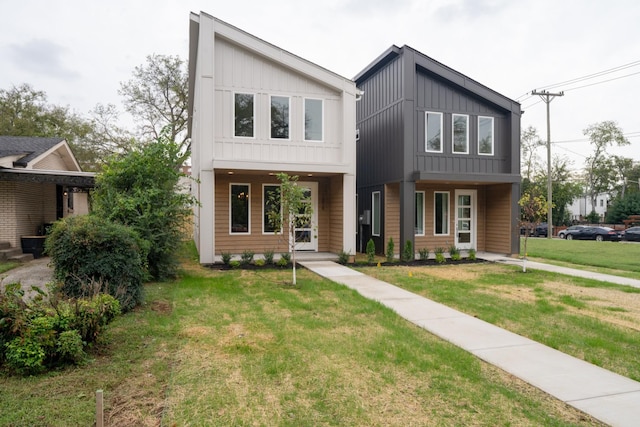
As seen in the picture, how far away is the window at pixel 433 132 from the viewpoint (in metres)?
14.4

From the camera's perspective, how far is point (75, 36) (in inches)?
677

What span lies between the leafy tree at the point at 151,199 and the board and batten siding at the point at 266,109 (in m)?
2.18

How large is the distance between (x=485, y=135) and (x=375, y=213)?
193 inches

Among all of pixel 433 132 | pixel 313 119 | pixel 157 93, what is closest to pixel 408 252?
pixel 433 132

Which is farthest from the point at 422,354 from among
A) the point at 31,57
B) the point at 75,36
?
the point at 31,57

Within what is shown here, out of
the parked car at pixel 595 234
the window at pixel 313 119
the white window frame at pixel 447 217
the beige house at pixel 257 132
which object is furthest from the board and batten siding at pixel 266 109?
the parked car at pixel 595 234

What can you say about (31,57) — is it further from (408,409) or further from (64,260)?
(408,409)

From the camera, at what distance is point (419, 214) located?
15672mm

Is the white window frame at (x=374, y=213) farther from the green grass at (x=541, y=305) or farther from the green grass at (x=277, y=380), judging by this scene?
the green grass at (x=277, y=380)

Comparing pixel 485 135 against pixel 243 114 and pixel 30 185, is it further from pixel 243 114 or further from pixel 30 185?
pixel 30 185

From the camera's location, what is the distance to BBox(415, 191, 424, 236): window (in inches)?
615

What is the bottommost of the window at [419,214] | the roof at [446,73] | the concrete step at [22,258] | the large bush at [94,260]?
the concrete step at [22,258]

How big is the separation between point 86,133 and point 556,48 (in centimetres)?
3105

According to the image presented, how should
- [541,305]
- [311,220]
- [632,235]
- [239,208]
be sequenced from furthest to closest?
[632,235]
[311,220]
[239,208]
[541,305]
